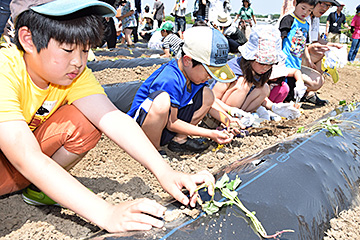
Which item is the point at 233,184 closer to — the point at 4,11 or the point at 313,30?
the point at 4,11

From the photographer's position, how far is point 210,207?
41.8 inches

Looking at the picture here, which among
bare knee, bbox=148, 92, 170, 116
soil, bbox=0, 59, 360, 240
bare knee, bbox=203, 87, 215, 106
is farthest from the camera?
bare knee, bbox=203, 87, 215, 106

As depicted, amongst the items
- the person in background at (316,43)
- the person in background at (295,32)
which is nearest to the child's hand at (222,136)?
the person in background at (295,32)

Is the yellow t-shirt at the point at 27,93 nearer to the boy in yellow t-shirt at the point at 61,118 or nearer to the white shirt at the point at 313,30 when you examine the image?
the boy in yellow t-shirt at the point at 61,118

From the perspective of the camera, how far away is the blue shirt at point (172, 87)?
6.71 feet

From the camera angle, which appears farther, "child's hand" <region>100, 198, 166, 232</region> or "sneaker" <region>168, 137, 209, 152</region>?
"sneaker" <region>168, 137, 209, 152</region>

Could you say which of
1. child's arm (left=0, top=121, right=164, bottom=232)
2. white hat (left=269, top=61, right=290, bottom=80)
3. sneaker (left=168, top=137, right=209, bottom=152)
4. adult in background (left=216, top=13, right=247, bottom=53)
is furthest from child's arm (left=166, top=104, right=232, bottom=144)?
adult in background (left=216, top=13, right=247, bottom=53)

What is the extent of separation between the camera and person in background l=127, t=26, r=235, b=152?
1986 mm

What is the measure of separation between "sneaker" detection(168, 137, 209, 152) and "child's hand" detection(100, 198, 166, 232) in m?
1.36

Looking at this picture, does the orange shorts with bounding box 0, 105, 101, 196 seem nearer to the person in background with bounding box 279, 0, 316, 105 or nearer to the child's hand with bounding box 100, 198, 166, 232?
the child's hand with bounding box 100, 198, 166, 232

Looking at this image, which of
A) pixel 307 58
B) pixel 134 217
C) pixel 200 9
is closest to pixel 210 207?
pixel 134 217

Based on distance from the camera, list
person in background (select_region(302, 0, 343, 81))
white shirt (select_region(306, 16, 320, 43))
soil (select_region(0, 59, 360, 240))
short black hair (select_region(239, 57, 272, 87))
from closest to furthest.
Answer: soil (select_region(0, 59, 360, 240)), short black hair (select_region(239, 57, 272, 87)), person in background (select_region(302, 0, 343, 81)), white shirt (select_region(306, 16, 320, 43))

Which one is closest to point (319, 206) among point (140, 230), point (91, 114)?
point (140, 230)

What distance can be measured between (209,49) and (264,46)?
35.2 inches
